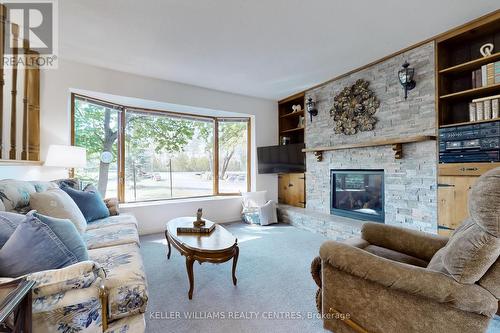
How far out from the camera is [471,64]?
92.4 inches

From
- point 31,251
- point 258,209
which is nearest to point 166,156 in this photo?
point 258,209

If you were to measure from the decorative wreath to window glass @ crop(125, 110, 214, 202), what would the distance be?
2.53 metres

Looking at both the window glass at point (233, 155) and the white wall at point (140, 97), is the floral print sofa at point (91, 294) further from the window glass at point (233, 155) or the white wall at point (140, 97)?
the window glass at point (233, 155)

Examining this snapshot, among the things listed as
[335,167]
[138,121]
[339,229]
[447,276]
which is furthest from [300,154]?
[447,276]

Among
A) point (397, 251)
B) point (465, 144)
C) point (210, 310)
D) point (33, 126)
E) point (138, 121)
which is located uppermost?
point (138, 121)

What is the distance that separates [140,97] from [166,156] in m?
1.20

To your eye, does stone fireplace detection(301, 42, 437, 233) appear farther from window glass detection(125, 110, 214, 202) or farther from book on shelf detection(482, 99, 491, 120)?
window glass detection(125, 110, 214, 202)

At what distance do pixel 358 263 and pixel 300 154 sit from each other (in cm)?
330

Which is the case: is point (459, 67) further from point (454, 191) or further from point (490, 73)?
point (454, 191)

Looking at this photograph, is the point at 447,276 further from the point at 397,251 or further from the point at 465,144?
the point at 465,144

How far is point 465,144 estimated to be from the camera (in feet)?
7.57

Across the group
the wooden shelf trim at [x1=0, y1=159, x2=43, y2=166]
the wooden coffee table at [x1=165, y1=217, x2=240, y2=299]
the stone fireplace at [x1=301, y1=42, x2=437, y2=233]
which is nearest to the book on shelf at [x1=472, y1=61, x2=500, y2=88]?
the stone fireplace at [x1=301, y1=42, x2=437, y2=233]

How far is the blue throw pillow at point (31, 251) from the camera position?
1.06 m

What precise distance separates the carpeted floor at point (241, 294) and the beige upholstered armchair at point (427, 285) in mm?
401
